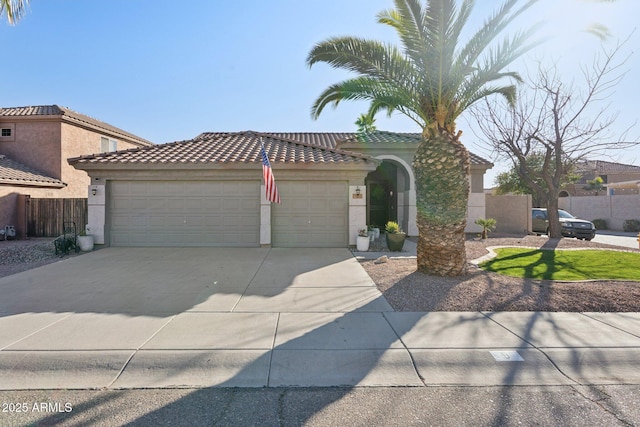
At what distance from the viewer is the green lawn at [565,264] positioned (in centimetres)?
775

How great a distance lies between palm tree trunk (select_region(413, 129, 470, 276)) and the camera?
23.9 ft

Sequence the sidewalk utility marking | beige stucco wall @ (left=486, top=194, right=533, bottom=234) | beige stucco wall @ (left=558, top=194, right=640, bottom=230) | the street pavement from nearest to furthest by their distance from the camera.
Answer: the street pavement, the sidewalk utility marking, beige stucco wall @ (left=486, top=194, right=533, bottom=234), beige stucco wall @ (left=558, top=194, right=640, bottom=230)

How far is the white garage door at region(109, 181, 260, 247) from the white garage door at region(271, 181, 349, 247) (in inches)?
37.7

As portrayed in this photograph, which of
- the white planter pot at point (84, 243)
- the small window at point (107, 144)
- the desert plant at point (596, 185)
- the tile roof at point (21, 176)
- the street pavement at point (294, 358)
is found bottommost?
the street pavement at point (294, 358)

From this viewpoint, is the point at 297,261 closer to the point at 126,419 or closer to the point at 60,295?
the point at 60,295

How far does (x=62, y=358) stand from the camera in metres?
3.85

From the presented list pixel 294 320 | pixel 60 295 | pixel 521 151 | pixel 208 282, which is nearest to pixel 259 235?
pixel 208 282

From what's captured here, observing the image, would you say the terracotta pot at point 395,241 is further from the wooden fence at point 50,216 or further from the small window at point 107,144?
the small window at point 107,144

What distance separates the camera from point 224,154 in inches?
493

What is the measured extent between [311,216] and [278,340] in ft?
25.8

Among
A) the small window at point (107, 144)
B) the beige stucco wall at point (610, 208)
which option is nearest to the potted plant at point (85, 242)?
the small window at point (107, 144)

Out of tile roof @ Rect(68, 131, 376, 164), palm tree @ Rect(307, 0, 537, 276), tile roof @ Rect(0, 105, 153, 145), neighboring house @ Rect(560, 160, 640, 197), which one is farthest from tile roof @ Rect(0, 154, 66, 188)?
neighboring house @ Rect(560, 160, 640, 197)

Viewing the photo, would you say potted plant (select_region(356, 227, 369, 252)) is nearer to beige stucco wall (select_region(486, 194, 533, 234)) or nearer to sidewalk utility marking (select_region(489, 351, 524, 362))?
sidewalk utility marking (select_region(489, 351, 524, 362))

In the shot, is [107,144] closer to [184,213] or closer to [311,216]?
[184,213]
